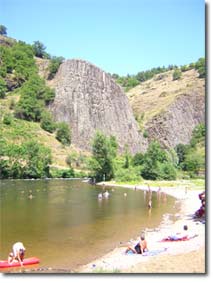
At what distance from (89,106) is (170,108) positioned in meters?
11.4

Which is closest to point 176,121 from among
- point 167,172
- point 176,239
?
point 167,172

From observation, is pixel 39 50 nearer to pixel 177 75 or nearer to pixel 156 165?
pixel 177 75

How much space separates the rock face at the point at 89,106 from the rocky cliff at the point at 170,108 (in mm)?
4136

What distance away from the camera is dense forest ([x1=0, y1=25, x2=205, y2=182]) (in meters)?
44.6

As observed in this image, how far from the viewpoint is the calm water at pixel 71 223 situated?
40.7 feet

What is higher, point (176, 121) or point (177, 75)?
point (177, 75)

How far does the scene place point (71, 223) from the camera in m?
17.7

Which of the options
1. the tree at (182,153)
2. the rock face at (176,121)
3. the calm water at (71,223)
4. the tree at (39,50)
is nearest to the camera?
the calm water at (71,223)

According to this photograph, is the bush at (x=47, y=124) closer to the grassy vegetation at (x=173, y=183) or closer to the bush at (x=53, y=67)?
the bush at (x=53, y=67)

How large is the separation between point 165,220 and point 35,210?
20.4ft

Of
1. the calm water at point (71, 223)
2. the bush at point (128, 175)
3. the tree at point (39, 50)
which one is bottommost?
the calm water at point (71, 223)

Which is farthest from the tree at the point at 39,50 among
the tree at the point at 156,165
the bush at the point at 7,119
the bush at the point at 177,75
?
the tree at the point at 156,165

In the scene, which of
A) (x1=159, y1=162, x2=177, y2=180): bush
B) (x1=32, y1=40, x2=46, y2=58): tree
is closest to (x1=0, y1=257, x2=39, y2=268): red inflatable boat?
(x1=159, y1=162, x2=177, y2=180): bush

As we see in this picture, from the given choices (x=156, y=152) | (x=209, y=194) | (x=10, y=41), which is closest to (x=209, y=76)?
(x=209, y=194)
